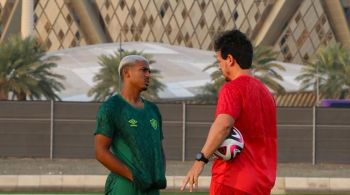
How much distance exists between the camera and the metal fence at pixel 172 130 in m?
31.7

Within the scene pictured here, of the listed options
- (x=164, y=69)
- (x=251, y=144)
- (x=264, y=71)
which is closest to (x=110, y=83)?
(x=264, y=71)

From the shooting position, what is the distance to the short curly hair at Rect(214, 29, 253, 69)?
682cm

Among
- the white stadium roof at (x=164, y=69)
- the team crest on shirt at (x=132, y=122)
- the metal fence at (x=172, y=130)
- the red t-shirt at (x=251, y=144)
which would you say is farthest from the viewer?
the white stadium roof at (x=164, y=69)

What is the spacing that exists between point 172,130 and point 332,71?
35019 mm

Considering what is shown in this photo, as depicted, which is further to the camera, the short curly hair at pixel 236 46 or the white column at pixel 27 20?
the white column at pixel 27 20

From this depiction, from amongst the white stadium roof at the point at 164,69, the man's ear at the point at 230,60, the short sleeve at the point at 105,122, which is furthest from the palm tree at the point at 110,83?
the man's ear at the point at 230,60

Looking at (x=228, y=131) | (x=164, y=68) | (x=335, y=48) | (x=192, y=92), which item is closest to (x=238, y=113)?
(x=228, y=131)

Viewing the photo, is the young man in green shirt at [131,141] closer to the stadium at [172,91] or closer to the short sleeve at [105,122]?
the short sleeve at [105,122]

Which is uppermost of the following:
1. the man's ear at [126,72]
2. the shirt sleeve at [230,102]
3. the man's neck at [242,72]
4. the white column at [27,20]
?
the white column at [27,20]

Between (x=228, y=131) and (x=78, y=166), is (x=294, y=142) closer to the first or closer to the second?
(x=78, y=166)

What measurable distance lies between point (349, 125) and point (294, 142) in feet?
5.77

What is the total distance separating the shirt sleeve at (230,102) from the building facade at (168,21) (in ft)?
309

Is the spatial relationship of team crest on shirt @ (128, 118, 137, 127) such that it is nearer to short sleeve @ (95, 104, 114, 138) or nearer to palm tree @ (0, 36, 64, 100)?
short sleeve @ (95, 104, 114, 138)

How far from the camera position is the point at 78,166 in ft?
99.2
